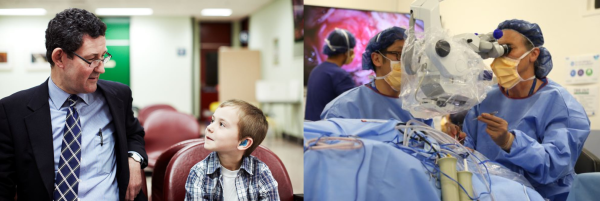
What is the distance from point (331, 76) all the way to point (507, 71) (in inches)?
31.5

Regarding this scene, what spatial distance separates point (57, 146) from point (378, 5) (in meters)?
1.32

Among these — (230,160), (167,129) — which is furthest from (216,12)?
(167,129)

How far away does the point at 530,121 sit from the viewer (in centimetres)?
223

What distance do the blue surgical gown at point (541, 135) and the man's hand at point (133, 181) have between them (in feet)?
4.60

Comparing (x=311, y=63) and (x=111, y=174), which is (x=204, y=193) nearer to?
(x=111, y=174)

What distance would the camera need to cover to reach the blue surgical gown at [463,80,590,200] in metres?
2.18

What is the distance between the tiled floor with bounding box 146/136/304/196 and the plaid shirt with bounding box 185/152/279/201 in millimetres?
186

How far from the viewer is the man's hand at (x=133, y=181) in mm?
1781

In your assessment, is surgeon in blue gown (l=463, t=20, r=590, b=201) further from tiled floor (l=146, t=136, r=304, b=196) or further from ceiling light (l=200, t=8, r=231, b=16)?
ceiling light (l=200, t=8, r=231, b=16)

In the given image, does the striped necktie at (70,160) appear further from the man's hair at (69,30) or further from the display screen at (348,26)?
the display screen at (348,26)

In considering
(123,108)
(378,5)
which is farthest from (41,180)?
(378,5)

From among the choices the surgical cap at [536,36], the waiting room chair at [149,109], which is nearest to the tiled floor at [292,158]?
the surgical cap at [536,36]

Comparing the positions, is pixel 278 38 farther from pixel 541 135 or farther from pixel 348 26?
pixel 541 135

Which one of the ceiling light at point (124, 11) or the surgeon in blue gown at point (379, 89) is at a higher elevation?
the ceiling light at point (124, 11)
